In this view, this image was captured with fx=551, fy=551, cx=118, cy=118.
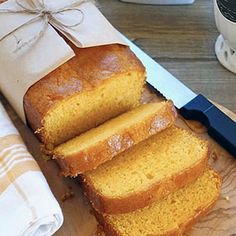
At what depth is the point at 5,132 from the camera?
1.27 m

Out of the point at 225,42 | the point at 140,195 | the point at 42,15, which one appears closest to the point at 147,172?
the point at 140,195

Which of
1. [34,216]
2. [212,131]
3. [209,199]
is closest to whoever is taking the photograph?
[34,216]

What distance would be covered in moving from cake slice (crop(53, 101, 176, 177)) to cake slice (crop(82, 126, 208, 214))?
0.04 metres

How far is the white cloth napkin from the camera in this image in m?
1.11

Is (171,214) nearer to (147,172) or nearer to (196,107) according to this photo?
(147,172)

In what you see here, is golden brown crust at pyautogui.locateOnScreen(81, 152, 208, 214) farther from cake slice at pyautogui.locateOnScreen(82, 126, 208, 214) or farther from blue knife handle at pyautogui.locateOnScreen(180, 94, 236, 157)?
blue knife handle at pyautogui.locateOnScreen(180, 94, 236, 157)

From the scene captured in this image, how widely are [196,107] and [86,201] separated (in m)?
0.37

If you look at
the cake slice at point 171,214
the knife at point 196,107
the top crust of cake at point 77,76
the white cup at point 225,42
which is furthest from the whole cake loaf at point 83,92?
the white cup at point 225,42

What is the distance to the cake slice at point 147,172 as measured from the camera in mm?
1165

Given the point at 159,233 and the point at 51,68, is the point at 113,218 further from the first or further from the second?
the point at 51,68

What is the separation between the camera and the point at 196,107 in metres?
1.40

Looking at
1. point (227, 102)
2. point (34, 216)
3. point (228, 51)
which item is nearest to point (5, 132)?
point (34, 216)

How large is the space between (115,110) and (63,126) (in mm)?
149

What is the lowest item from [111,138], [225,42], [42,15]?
[225,42]
